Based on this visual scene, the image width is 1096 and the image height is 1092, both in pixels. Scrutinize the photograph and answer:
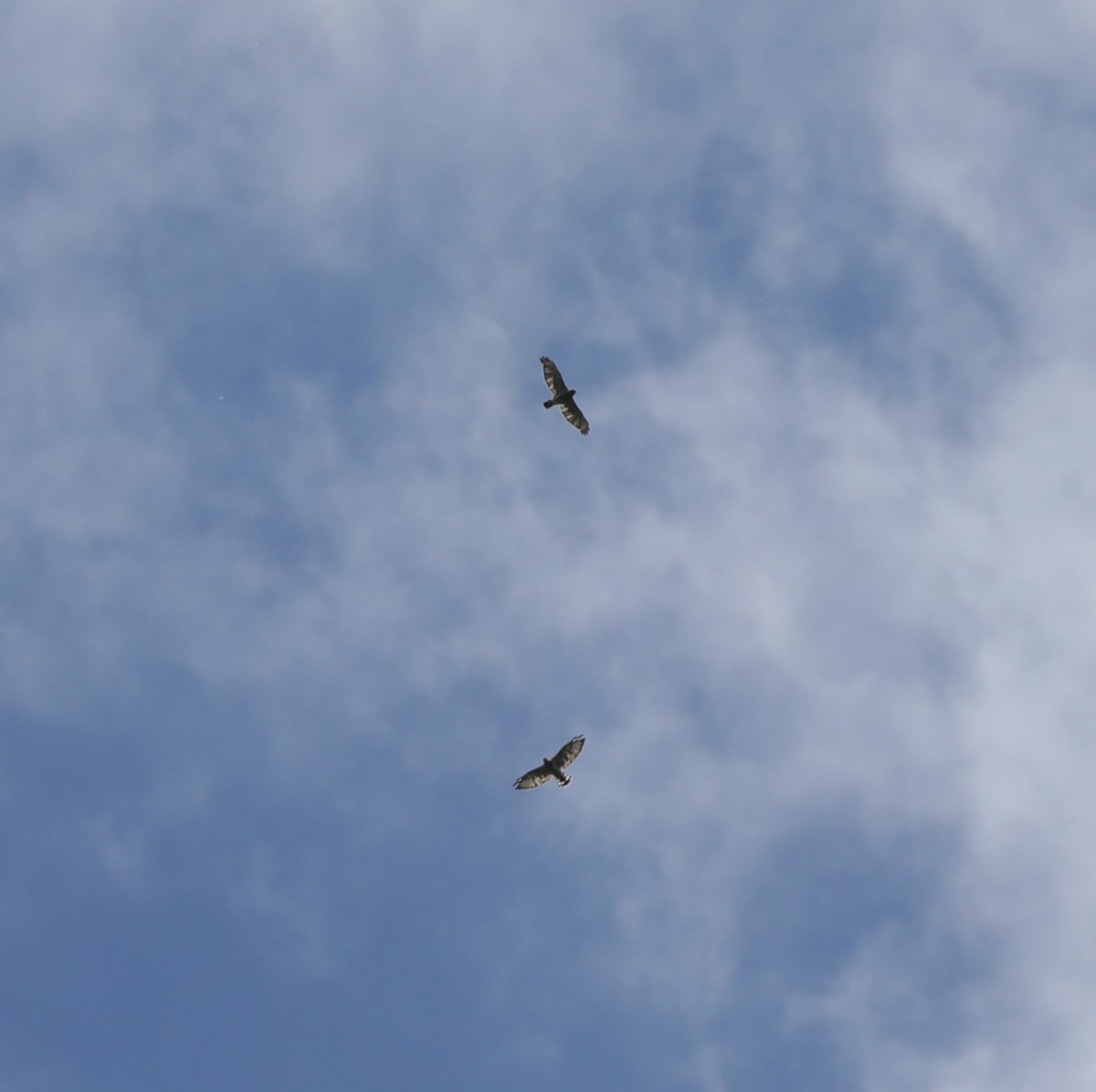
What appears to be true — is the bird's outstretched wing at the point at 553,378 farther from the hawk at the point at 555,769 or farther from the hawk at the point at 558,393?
the hawk at the point at 555,769

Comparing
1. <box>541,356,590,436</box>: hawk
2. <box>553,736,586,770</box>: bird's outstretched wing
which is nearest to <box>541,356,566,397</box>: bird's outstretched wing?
<box>541,356,590,436</box>: hawk

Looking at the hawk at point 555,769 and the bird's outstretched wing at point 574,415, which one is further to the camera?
the bird's outstretched wing at point 574,415

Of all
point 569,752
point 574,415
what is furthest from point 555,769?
point 574,415

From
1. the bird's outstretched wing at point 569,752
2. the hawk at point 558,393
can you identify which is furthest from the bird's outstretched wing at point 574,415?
the bird's outstretched wing at point 569,752

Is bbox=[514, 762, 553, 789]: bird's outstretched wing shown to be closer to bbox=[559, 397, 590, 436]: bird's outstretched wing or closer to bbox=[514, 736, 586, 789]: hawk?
bbox=[514, 736, 586, 789]: hawk

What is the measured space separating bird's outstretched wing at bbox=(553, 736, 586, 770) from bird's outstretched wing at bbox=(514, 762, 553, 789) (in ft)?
3.40

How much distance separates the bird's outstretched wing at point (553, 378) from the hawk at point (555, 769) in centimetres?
3044

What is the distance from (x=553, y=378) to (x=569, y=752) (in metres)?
32.7

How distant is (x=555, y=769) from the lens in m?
109

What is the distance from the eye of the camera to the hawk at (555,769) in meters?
109

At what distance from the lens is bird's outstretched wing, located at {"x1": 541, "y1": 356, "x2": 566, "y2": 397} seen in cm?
11944

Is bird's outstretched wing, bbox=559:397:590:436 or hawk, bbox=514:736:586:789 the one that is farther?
bird's outstretched wing, bbox=559:397:590:436

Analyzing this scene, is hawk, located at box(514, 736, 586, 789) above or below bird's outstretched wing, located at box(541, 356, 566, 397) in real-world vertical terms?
below

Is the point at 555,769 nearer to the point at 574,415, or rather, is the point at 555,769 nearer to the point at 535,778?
the point at 535,778
